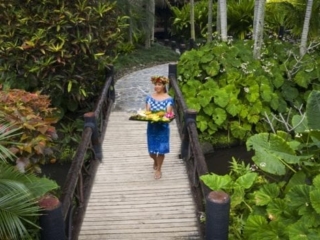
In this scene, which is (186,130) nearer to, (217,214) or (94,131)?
(94,131)

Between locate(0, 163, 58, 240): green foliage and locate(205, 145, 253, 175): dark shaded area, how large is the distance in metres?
5.42

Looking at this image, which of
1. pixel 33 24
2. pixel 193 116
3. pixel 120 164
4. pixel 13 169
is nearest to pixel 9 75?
pixel 33 24

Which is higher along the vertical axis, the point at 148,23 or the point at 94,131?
the point at 148,23

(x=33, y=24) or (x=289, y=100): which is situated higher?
(x=33, y=24)

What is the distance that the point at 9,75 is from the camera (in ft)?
25.8

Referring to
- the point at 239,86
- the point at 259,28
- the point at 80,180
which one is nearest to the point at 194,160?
the point at 80,180

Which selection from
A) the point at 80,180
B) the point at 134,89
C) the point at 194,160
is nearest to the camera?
the point at 80,180

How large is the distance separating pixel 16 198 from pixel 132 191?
243cm

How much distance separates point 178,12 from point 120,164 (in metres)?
12.8

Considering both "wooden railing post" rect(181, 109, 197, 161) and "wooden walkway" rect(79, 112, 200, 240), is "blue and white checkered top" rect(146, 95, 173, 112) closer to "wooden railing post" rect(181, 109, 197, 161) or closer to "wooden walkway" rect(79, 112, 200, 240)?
"wooden railing post" rect(181, 109, 197, 161)

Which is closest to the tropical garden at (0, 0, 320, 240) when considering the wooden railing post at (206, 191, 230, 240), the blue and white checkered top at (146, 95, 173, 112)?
the wooden railing post at (206, 191, 230, 240)

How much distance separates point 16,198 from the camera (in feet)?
9.70

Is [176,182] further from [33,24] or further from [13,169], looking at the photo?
[33,24]

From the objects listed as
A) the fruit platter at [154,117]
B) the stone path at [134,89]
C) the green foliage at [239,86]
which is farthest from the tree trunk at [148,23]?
the fruit platter at [154,117]
